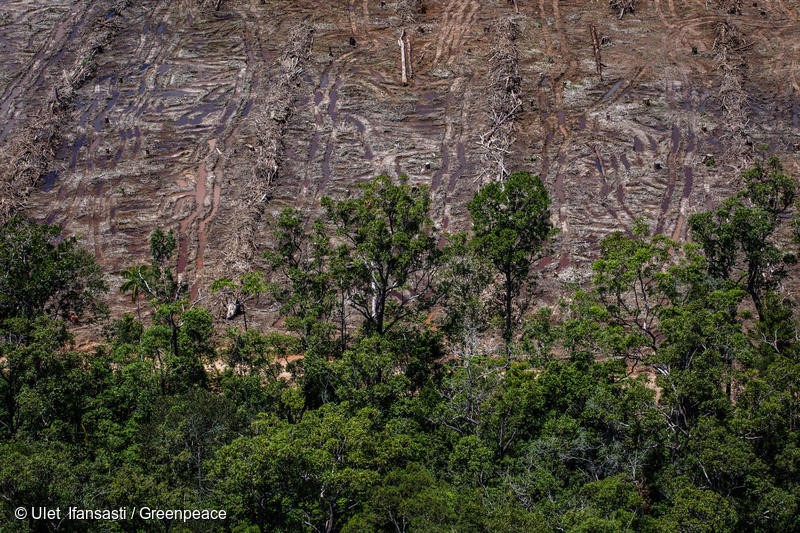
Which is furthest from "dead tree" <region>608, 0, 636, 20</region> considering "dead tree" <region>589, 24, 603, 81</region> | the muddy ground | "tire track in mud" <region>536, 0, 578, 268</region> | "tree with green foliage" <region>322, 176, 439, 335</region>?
"tree with green foliage" <region>322, 176, 439, 335</region>

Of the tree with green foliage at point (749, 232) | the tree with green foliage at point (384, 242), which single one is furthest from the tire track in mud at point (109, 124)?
the tree with green foliage at point (749, 232)

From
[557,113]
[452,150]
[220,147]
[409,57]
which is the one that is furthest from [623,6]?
[220,147]

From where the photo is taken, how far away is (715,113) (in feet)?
175

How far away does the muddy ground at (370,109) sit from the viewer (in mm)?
48031

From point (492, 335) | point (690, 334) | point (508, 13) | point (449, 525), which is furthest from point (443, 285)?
point (508, 13)

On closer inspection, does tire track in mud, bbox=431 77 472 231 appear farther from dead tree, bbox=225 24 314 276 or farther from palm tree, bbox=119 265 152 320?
palm tree, bbox=119 265 152 320

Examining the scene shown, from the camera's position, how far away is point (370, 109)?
183ft

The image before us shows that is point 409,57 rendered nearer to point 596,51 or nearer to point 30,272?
point 596,51

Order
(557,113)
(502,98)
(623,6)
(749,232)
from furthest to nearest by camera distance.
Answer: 1. (623,6)
2. (502,98)
3. (557,113)
4. (749,232)

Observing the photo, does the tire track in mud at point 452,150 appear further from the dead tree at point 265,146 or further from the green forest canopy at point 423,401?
the green forest canopy at point 423,401

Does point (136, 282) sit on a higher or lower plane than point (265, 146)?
lower

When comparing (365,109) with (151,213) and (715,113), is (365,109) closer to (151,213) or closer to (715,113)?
(151,213)

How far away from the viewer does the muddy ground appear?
48031 millimetres

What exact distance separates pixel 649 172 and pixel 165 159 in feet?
110
